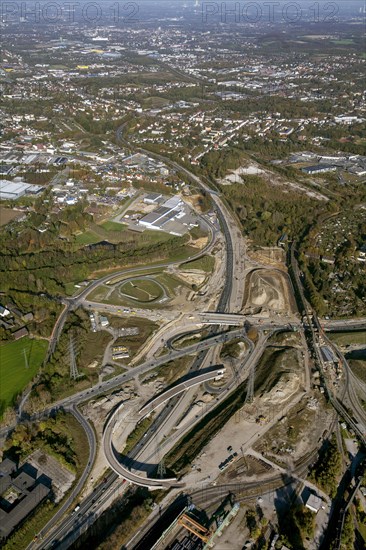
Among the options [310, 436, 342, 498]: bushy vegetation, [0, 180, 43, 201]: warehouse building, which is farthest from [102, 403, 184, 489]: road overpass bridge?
[0, 180, 43, 201]: warehouse building

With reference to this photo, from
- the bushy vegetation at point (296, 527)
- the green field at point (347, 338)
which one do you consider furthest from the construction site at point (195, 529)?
the green field at point (347, 338)

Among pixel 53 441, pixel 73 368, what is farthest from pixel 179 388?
pixel 53 441

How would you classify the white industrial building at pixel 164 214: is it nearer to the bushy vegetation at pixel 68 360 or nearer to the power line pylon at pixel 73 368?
the bushy vegetation at pixel 68 360

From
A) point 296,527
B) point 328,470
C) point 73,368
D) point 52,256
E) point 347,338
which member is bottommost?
point 296,527

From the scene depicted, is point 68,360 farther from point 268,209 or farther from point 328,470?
point 268,209

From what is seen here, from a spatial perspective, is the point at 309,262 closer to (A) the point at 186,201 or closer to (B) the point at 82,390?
(A) the point at 186,201

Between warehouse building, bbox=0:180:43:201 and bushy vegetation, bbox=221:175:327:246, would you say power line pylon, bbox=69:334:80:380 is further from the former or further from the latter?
warehouse building, bbox=0:180:43:201
